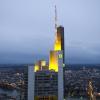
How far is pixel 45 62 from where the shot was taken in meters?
36.2

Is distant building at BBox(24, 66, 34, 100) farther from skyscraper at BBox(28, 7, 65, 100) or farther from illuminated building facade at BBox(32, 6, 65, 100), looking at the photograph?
illuminated building facade at BBox(32, 6, 65, 100)

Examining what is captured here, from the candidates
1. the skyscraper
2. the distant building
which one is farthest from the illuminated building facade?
the distant building

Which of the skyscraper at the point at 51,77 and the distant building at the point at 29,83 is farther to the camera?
the skyscraper at the point at 51,77

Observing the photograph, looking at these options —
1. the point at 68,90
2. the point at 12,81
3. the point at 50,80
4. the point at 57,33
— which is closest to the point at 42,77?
the point at 50,80

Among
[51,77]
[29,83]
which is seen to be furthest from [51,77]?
[29,83]

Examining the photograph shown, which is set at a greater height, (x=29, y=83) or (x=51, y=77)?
(x=51, y=77)

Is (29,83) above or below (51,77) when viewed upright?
below

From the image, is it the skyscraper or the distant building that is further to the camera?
the skyscraper

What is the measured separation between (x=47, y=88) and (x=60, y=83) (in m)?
1.25

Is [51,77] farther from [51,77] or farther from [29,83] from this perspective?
[29,83]

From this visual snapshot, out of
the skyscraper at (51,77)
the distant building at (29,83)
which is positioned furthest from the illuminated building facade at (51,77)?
the distant building at (29,83)

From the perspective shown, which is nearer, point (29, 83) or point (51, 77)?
point (29, 83)

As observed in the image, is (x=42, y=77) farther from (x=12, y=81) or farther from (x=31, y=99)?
(x=12, y=81)

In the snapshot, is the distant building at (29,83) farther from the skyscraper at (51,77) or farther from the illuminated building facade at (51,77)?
the illuminated building facade at (51,77)
